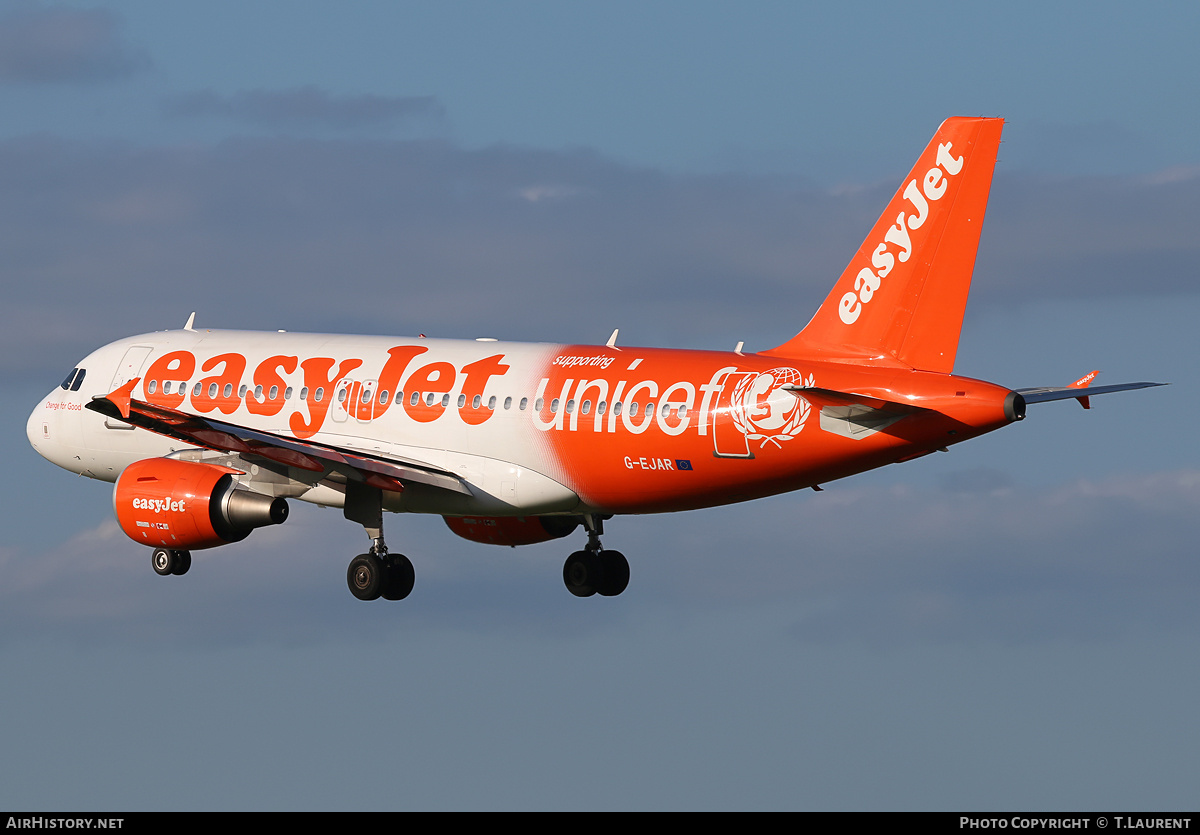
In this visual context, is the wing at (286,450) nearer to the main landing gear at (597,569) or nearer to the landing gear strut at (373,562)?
the landing gear strut at (373,562)

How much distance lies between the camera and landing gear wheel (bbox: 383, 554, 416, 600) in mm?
51062

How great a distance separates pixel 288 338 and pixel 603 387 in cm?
1045

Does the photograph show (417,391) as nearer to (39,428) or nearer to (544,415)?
(544,415)

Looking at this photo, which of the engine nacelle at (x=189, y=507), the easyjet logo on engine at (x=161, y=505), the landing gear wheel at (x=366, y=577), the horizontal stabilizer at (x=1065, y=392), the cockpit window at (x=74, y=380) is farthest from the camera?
the cockpit window at (x=74, y=380)

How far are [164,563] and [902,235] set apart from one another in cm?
2193

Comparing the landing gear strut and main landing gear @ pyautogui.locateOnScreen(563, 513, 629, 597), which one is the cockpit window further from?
main landing gear @ pyautogui.locateOnScreen(563, 513, 629, 597)

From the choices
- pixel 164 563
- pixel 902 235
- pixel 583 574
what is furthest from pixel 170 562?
pixel 902 235

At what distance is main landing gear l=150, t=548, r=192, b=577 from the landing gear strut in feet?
17.7

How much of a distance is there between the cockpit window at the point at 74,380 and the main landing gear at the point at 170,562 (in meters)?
6.17

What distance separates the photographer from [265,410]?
173 ft

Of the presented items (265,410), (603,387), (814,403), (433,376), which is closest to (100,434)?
(265,410)

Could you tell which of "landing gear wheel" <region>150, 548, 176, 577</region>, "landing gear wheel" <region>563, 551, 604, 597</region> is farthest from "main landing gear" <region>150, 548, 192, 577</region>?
"landing gear wheel" <region>563, 551, 604, 597</region>

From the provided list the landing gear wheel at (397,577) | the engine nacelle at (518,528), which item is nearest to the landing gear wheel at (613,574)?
the engine nacelle at (518,528)

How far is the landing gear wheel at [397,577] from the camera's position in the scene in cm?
5106
